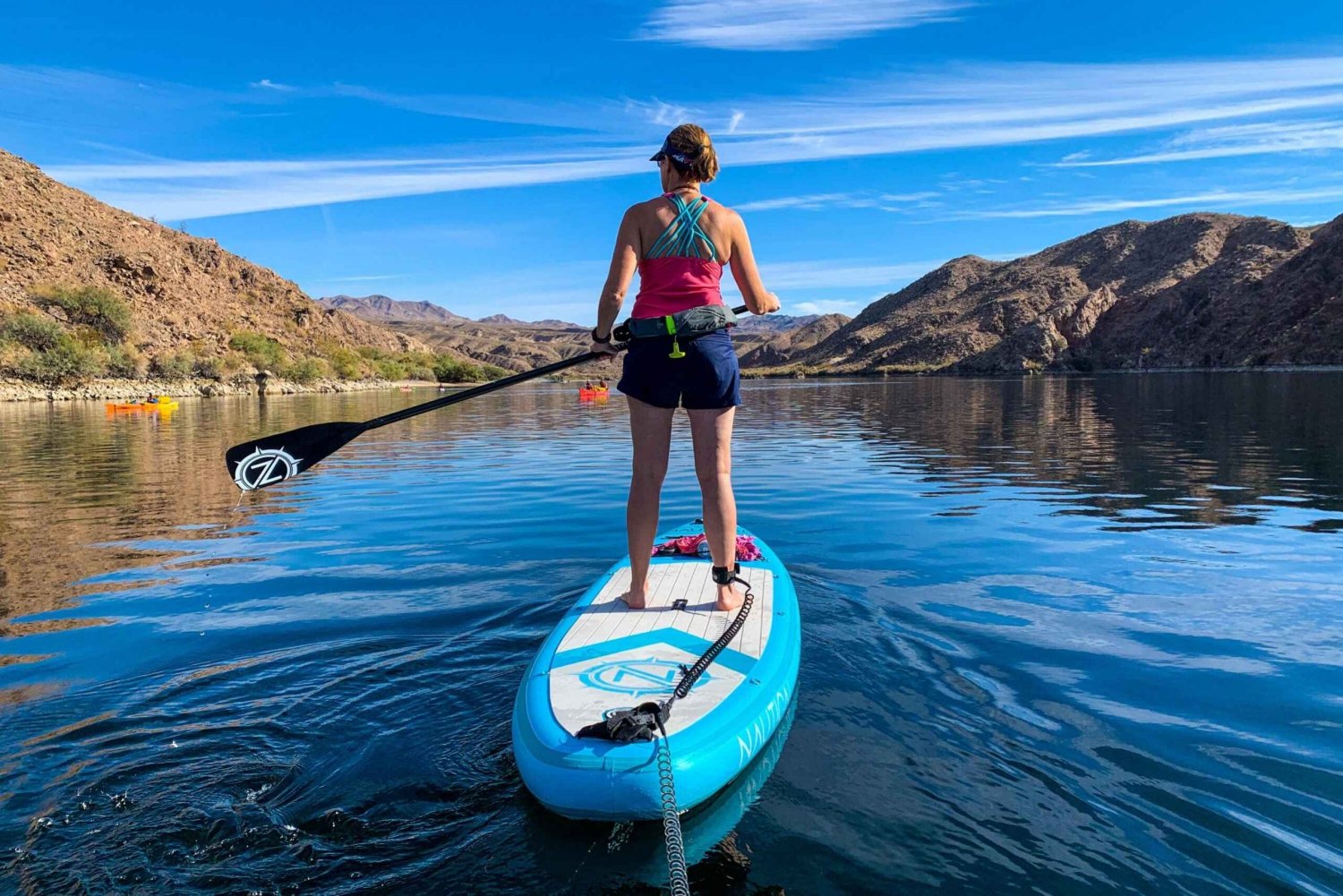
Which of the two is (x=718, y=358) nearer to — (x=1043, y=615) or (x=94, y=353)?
(x=1043, y=615)

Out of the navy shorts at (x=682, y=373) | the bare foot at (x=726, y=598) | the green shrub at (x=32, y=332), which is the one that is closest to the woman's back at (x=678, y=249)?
the navy shorts at (x=682, y=373)

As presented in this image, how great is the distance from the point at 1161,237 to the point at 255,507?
193 m

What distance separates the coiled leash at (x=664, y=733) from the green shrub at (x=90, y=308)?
297 feet

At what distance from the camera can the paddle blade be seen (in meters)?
6.24

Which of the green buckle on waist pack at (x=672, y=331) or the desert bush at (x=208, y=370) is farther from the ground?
the desert bush at (x=208, y=370)

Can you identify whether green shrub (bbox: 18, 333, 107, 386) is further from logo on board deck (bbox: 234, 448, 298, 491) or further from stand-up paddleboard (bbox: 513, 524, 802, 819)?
stand-up paddleboard (bbox: 513, 524, 802, 819)

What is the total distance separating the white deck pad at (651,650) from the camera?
13.5ft

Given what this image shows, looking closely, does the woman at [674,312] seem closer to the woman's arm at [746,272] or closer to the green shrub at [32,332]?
the woman's arm at [746,272]

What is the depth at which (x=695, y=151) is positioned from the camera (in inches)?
209

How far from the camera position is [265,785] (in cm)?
403

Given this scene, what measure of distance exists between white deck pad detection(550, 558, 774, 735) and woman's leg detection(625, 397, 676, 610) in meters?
0.53

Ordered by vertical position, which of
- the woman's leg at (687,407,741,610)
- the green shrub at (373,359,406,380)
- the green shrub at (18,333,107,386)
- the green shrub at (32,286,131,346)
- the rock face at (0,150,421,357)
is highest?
the rock face at (0,150,421,357)

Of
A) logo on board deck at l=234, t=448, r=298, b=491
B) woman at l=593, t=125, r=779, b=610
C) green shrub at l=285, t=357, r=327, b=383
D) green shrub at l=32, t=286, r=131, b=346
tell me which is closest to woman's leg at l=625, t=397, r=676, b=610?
woman at l=593, t=125, r=779, b=610


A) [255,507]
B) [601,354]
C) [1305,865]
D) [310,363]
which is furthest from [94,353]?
[1305,865]
